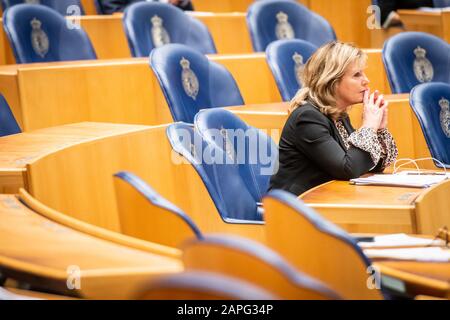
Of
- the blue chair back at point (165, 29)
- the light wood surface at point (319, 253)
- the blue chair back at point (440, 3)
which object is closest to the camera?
the light wood surface at point (319, 253)

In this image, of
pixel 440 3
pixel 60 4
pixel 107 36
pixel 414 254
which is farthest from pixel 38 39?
pixel 414 254

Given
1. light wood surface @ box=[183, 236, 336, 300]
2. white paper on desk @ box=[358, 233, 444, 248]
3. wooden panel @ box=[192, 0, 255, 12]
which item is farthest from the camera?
wooden panel @ box=[192, 0, 255, 12]

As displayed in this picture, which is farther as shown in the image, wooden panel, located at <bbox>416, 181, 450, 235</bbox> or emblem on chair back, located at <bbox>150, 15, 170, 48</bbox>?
emblem on chair back, located at <bbox>150, 15, 170, 48</bbox>

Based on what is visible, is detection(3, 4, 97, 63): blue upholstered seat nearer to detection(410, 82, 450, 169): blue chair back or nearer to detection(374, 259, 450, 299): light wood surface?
detection(410, 82, 450, 169): blue chair back

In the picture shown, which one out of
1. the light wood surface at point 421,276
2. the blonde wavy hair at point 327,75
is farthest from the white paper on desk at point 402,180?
the light wood surface at point 421,276

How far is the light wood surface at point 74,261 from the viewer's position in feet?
3.46

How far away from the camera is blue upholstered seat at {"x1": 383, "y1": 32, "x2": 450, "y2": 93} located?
10.1 ft

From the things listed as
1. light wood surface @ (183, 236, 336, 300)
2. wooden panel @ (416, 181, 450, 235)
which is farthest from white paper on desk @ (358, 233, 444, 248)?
light wood surface @ (183, 236, 336, 300)

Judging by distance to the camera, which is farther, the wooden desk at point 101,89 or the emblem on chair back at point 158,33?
the emblem on chair back at point 158,33

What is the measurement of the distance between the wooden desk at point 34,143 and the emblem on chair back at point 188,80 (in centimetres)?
40

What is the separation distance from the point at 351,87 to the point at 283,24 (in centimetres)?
162

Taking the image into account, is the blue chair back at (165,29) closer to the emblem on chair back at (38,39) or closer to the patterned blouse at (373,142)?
the emblem on chair back at (38,39)

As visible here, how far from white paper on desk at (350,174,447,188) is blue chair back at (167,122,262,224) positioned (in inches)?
9.8
